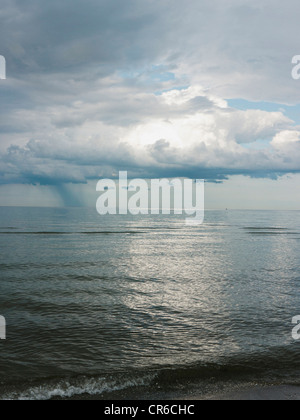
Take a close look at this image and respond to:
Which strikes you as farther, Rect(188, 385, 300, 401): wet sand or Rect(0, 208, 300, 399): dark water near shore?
Rect(0, 208, 300, 399): dark water near shore

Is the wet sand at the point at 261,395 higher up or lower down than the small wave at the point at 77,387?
higher up

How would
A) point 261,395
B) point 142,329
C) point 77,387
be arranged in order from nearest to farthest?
1. point 261,395
2. point 77,387
3. point 142,329

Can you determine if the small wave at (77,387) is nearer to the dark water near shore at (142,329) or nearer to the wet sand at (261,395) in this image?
the dark water near shore at (142,329)

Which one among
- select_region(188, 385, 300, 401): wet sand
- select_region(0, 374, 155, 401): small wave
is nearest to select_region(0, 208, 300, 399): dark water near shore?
select_region(0, 374, 155, 401): small wave

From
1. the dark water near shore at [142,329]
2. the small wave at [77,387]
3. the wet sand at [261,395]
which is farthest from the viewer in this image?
the dark water near shore at [142,329]

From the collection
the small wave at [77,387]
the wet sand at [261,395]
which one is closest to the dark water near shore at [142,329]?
the small wave at [77,387]

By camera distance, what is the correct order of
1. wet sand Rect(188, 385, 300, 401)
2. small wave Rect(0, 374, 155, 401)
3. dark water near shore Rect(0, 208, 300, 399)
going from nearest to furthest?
wet sand Rect(188, 385, 300, 401) < small wave Rect(0, 374, 155, 401) < dark water near shore Rect(0, 208, 300, 399)

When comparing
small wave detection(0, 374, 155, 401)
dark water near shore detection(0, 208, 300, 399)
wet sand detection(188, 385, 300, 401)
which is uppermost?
wet sand detection(188, 385, 300, 401)

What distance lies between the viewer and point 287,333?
13.6 metres

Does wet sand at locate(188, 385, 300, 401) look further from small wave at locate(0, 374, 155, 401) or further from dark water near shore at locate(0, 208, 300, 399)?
small wave at locate(0, 374, 155, 401)

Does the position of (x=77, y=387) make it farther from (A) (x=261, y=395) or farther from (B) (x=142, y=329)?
(A) (x=261, y=395)

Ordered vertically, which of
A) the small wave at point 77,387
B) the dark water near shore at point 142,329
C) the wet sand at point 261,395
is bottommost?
the dark water near shore at point 142,329

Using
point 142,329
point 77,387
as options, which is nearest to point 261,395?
point 77,387

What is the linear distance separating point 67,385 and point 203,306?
9888 millimetres
